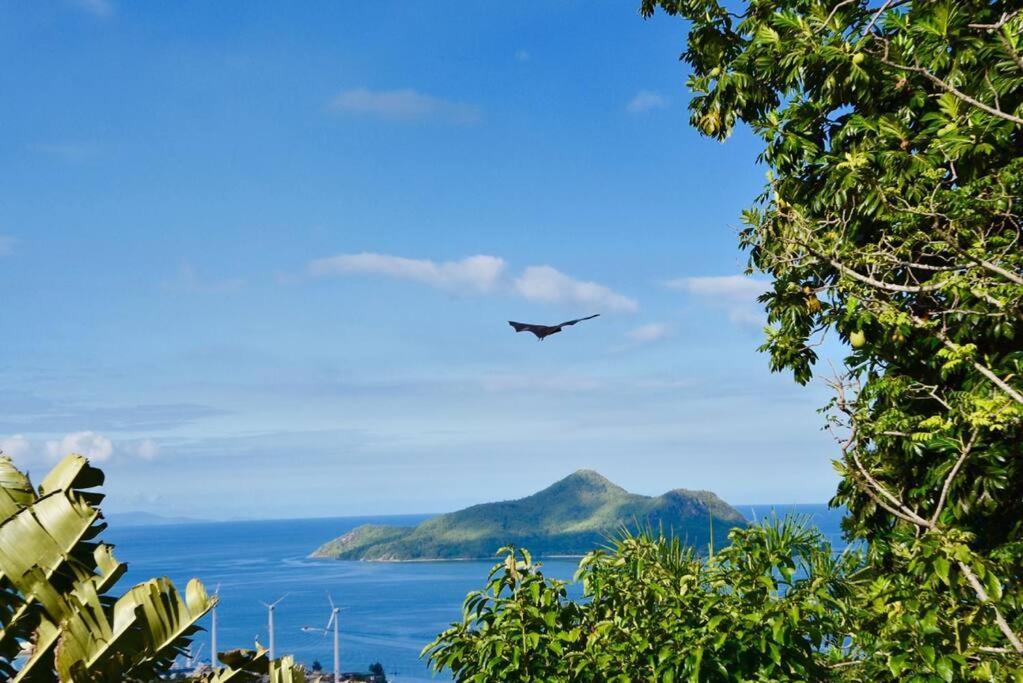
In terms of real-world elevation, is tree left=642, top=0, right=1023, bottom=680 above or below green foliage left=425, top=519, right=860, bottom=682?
above

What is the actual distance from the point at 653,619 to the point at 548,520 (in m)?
149

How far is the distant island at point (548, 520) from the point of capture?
14188cm

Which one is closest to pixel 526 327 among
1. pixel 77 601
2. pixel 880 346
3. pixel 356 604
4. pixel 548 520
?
pixel 880 346

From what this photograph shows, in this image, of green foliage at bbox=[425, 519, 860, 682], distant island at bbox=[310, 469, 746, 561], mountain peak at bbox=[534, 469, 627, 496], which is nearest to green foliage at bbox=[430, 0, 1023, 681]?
green foliage at bbox=[425, 519, 860, 682]

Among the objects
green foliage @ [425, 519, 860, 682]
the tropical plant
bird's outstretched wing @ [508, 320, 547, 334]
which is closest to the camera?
the tropical plant

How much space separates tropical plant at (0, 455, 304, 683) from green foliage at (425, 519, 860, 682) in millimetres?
2226

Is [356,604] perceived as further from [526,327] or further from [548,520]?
[526,327]

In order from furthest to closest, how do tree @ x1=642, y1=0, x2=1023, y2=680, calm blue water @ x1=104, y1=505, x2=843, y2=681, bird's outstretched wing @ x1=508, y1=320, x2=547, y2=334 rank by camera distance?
calm blue water @ x1=104, y1=505, x2=843, y2=681 → bird's outstretched wing @ x1=508, y1=320, x2=547, y2=334 → tree @ x1=642, y1=0, x2=1023, y2=680

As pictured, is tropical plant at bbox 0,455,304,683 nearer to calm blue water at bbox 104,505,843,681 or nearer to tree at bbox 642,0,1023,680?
tree at bbox 642,0,1023,680

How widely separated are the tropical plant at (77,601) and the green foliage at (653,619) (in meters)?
2.23

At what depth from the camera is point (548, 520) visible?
500ft

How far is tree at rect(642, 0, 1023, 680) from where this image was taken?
267 inches

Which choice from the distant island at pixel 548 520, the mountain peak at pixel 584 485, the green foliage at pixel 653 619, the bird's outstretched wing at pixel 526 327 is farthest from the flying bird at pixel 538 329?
the mountain peak at pixel 584 485

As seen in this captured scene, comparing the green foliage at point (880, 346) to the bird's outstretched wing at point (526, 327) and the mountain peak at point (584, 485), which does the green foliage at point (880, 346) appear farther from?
the mountain peak at point (584, 485)
